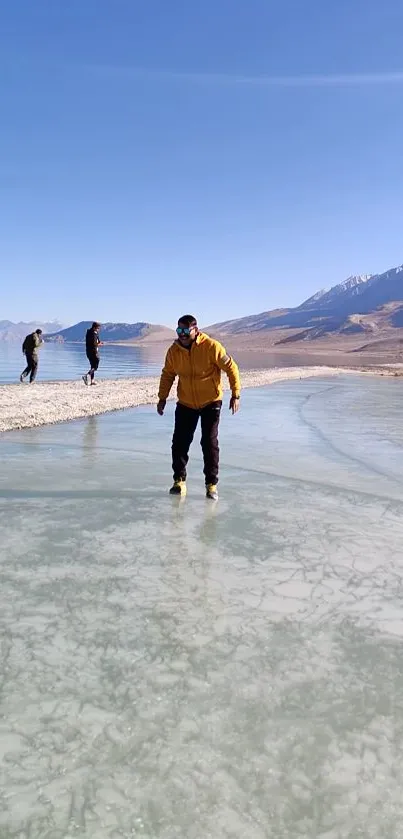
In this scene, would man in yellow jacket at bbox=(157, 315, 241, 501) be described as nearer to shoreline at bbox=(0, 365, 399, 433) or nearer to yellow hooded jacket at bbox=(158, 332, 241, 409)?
yellow hooded jacket at bbox=(158, 332, 241, 409)

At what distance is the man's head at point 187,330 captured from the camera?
534 cm

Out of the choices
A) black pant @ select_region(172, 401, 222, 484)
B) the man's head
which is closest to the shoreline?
black pant @ select_region(172, 401, 222, 484)

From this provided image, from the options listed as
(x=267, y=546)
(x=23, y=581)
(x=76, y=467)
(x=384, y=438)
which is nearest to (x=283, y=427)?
(x=384, y=438)

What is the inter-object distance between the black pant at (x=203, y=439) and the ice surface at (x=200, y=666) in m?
0.37

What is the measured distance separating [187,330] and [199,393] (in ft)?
2.20

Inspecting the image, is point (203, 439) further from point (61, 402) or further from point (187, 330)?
point (61, 402)

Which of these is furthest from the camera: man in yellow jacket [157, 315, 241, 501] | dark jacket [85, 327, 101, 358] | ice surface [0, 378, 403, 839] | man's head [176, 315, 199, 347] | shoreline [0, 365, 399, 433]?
dark jacket [85, 327, 101, 358]

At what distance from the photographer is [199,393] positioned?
18.6ft

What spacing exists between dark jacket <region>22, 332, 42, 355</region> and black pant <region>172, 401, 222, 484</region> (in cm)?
1281

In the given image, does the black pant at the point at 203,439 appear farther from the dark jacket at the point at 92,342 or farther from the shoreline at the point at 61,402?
the dark jacket at the point at 92,342

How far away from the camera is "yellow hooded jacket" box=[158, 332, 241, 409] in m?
5.59

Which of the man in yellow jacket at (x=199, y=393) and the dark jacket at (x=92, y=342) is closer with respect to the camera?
the man in yellow jacket at (x=199, y=393)

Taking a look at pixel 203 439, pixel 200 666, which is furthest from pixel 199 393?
pixel 200 666

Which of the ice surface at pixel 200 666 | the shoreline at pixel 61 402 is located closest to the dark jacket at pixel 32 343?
the shoreline at pixel 61 402
